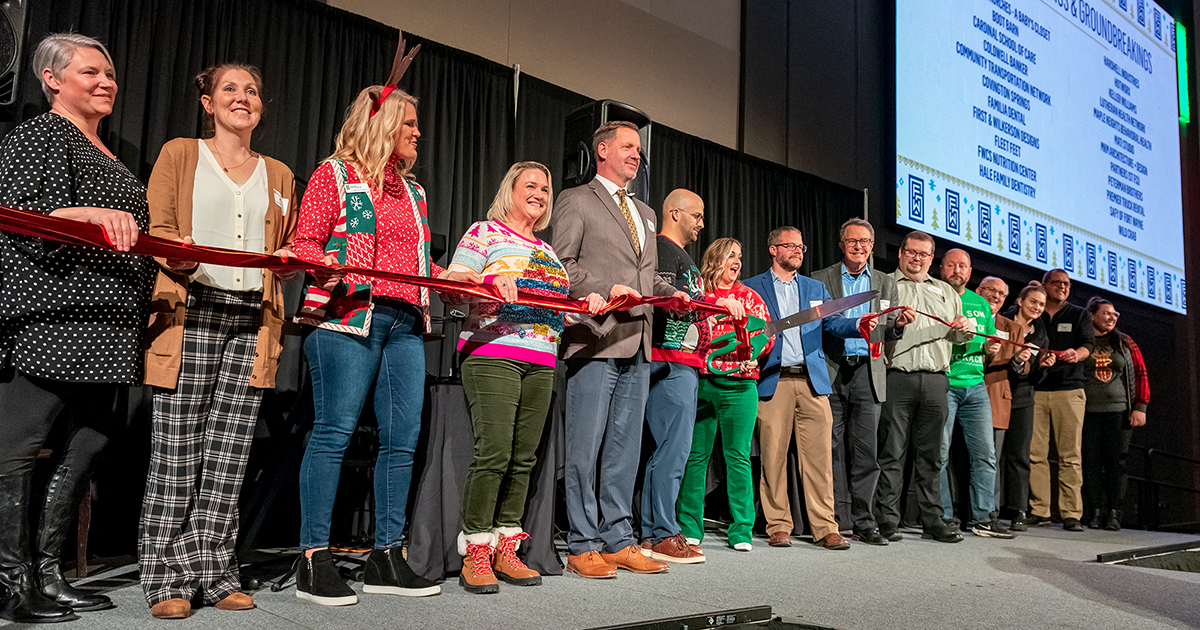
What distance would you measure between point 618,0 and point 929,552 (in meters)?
3.92

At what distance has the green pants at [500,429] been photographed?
2695mm

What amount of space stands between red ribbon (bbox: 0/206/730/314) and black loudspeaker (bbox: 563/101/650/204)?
5.21ft

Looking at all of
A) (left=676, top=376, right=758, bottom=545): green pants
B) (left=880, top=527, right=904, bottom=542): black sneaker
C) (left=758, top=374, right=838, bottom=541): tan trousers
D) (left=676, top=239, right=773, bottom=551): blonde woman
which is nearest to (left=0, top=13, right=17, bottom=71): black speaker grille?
(left=676, top=239, right=773, bottom=551): blonde woman

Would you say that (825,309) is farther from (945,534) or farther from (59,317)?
(59,317)

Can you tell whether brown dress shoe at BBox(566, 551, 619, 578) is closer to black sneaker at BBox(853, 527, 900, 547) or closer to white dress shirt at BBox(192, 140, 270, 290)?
white dress shirt at BBox(192, 140, 270, 290)

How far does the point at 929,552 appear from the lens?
13.3 feet

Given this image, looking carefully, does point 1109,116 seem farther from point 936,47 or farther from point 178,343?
point 178,343

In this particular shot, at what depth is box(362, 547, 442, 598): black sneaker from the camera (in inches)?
98.9

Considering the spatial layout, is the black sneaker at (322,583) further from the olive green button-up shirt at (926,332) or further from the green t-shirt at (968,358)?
the green t-shirt at (968,358)

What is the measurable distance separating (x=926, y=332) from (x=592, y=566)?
103 inches

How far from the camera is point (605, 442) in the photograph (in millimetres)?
3207

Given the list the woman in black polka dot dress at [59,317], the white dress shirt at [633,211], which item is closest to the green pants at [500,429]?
the white dress shirt at [633,211]

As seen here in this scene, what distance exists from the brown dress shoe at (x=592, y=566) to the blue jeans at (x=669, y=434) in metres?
0.55

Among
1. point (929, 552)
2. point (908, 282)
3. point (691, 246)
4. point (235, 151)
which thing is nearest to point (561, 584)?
point (235, 151)
